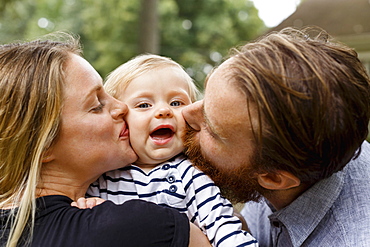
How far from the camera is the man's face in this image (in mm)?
1980

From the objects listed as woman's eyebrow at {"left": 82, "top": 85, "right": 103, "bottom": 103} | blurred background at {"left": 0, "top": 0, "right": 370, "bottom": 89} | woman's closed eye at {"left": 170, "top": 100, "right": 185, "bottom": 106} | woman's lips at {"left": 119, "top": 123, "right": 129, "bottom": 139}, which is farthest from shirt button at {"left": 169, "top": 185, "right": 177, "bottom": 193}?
blurred background at {"left": 0, "top": 0, "right": 370, "bottom": 89}

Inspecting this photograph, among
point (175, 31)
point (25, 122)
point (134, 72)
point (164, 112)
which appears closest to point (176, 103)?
point (164, 112)

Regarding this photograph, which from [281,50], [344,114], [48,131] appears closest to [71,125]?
[48,131]

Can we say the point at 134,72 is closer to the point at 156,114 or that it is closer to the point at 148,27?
the point at 156,114

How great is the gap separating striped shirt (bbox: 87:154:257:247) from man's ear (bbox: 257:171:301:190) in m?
0.21

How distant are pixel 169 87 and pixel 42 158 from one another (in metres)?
0.76

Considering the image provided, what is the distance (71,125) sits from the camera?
202 centimetres

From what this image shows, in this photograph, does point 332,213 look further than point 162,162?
No

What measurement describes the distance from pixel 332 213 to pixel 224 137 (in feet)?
2.01

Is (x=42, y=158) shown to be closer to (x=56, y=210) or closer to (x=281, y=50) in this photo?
(x=56, y=210)

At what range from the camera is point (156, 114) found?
7.33 ft

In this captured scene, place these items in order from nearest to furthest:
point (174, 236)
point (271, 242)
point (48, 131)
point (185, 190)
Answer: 1. point (174, 236)
2. point (48, 131)
3. point (185, 190)
4. point (271, 242)

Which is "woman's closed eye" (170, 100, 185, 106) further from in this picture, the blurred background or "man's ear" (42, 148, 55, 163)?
the blurred background

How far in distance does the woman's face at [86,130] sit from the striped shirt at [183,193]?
4.3 inches
